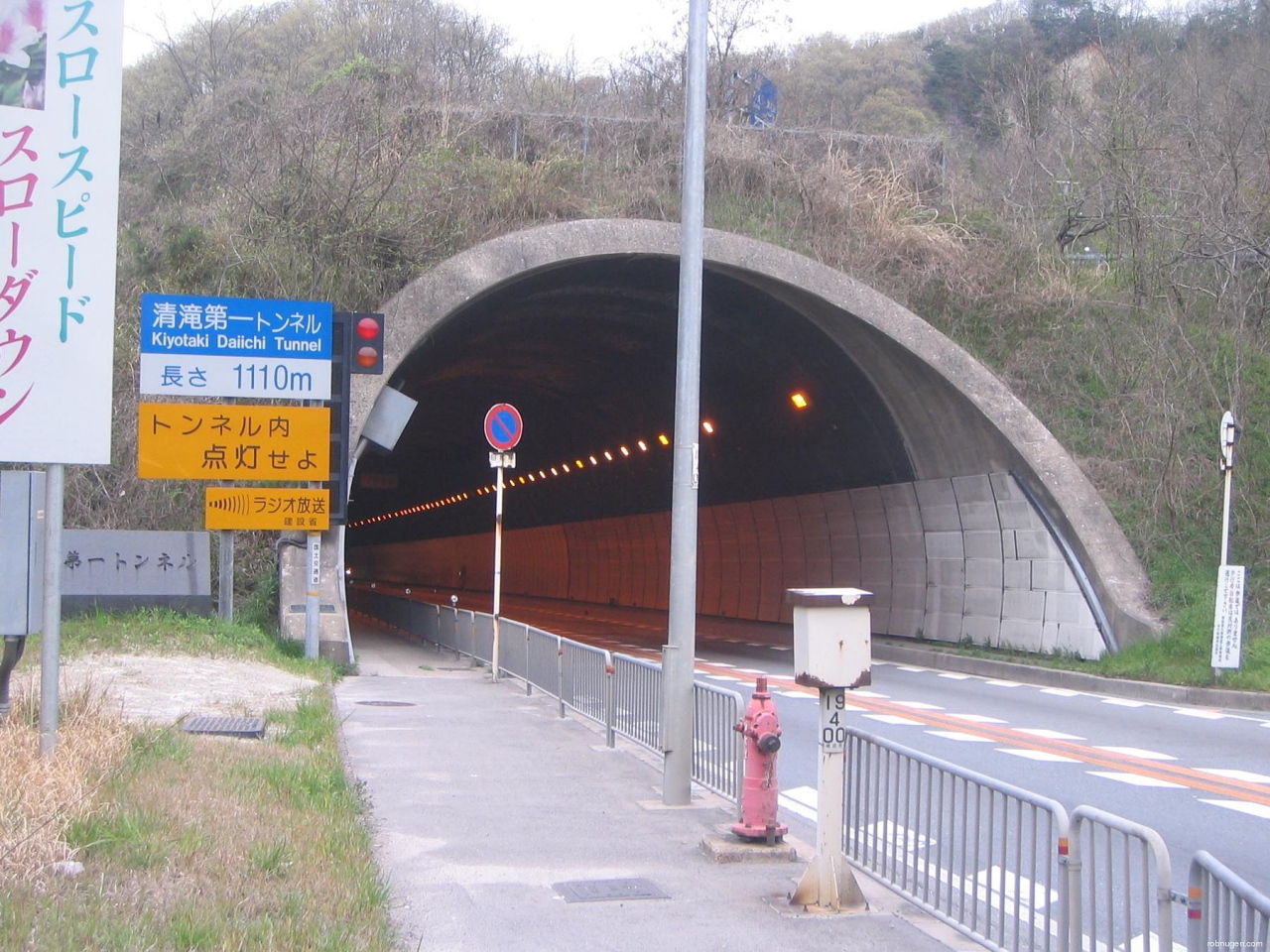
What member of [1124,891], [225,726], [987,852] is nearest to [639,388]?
[225,726]

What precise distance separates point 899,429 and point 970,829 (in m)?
17.5

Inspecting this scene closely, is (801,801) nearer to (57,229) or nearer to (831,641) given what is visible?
(831,641)

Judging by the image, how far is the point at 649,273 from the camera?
2612 centimetres

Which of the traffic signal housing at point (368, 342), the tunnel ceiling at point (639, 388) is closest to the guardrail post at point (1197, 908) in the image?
the traffic signal housing at point (368, 342)

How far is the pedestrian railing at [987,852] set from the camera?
4625 mm

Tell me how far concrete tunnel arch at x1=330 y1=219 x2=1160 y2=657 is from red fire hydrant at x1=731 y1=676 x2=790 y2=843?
1454 cm

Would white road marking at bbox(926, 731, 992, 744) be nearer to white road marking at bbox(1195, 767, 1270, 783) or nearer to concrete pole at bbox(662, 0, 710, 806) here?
white road marking at bbox(1195, 767, 1270, 783)

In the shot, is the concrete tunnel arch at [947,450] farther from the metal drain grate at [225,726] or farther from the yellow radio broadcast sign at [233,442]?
the metal drain grate at [225,726]

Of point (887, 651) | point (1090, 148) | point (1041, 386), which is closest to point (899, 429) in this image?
point (1041, 386)

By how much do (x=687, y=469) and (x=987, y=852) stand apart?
378cm

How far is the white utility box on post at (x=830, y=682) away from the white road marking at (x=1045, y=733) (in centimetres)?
847

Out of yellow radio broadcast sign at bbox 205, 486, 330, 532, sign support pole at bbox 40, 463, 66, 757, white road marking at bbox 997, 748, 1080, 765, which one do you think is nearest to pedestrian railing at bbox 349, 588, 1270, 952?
white road marking at bbox 997, 748, 1080, 765

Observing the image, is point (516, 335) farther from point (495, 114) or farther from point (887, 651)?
point (887, 651)

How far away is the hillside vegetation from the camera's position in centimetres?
2333
